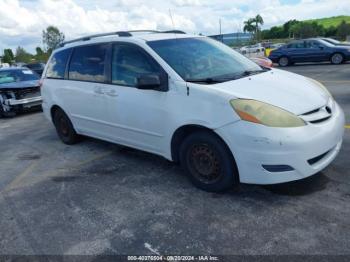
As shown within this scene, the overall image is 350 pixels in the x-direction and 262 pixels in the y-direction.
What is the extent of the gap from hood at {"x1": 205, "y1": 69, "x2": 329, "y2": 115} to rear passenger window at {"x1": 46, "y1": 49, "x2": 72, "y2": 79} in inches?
129

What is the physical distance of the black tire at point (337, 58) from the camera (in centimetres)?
1856

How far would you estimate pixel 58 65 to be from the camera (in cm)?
641

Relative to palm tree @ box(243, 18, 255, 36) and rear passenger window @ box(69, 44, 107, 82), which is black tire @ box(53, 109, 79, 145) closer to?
rear passenger window @ box(69, 44, 107, 82)

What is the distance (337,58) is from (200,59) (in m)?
16.4

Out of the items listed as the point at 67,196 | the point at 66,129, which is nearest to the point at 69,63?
the point at 66,129

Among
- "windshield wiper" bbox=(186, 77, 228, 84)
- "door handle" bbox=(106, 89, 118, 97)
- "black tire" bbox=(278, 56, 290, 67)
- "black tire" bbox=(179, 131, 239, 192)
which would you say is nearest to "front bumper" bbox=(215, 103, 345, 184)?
"black tire" bbox=(179, 131, 239, 192)

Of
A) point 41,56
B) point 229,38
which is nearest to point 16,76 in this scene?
point 229,38

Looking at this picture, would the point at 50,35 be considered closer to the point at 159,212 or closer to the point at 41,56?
the point at 41,56

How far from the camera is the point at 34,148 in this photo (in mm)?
6871

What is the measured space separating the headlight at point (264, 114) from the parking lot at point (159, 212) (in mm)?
851

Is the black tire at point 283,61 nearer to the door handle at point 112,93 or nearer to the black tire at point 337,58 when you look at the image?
the black tire at point 337,58

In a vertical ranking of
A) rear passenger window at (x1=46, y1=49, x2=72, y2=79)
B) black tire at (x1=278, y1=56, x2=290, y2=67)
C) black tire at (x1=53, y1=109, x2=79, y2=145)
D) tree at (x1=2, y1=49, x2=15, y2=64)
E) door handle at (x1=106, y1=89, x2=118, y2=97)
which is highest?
rear passenger window at (x1=46, y1=49, x2=72, y2=79)

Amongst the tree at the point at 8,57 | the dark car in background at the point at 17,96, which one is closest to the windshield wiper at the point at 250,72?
the dark car in background at the point at 17,96

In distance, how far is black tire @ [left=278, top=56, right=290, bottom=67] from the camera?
20.8m
